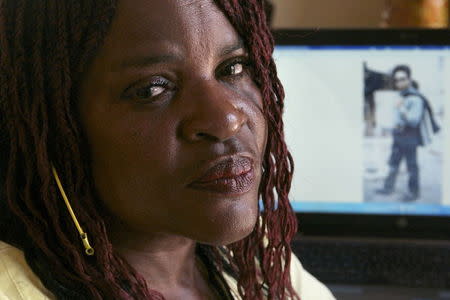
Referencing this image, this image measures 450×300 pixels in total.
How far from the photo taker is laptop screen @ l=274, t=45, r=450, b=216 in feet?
4.06

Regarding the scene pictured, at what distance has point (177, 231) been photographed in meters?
0.72

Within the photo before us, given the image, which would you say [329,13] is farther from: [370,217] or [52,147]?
[52,147]

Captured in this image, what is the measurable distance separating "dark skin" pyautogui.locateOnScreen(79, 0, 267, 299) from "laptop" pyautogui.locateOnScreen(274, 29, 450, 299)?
53cm


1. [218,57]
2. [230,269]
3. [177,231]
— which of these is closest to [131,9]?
[218,57]

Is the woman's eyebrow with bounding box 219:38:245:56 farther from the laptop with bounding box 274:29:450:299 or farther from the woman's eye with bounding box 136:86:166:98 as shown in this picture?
the laptop with bounding box 274:29:450:299

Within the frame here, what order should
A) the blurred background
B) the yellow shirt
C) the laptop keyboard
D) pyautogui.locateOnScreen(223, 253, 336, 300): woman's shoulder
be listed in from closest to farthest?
the yellow shirt, pyautogui.locateOnScreen(223, 253, 336, 300): woman's shoulder, the laptop keyboard, the blurred background

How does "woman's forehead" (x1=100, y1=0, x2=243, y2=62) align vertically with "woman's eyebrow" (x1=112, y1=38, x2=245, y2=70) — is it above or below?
above

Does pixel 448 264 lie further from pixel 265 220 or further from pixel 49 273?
pixel 49 273

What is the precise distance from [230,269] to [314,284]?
0.42ft

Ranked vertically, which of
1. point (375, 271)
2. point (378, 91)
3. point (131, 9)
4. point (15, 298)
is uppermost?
point (131, 9)

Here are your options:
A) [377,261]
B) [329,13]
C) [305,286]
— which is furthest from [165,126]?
[329,13]

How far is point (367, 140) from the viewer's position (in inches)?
49.4

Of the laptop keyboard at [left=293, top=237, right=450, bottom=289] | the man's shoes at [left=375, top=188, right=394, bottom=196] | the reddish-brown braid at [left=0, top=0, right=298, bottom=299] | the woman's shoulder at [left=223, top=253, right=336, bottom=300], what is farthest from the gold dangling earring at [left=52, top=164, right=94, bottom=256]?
the man's shoes at [left=375, top=188, right=394, bottom=196]

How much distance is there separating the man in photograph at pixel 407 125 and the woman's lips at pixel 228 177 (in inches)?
22.1
